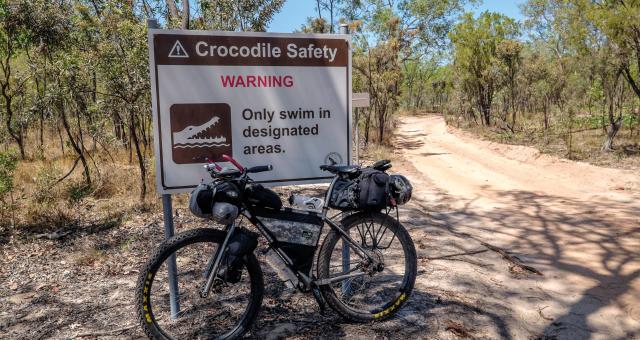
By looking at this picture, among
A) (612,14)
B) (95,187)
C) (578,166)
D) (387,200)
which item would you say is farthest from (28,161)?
(612,14)

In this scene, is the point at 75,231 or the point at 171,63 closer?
the point at 171,63

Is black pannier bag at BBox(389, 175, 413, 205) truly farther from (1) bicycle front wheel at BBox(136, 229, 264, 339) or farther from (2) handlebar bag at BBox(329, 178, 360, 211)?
(1) bicycle front wheel at BBox(136, 229, 264, 339)

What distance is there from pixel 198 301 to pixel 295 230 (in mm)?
→ 914

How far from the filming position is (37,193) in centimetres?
686

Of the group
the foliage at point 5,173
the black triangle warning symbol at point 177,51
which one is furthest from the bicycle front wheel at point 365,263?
the foliage at point 5,173

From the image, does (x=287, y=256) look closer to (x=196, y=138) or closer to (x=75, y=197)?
(x=196, y=138)

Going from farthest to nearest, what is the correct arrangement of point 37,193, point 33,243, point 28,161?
point 28,161 < point 37,193 < point 33,243

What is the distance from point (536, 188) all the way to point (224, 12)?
8.03 m

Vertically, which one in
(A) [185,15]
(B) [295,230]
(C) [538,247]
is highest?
(A) [185,15]

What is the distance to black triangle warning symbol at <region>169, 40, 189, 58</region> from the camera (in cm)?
292

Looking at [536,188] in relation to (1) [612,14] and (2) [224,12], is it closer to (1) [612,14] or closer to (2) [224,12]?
(1) [612,14]

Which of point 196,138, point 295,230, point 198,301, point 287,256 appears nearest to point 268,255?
point 287,256

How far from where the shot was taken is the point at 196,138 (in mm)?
3021

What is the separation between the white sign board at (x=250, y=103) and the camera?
295 centimetres
